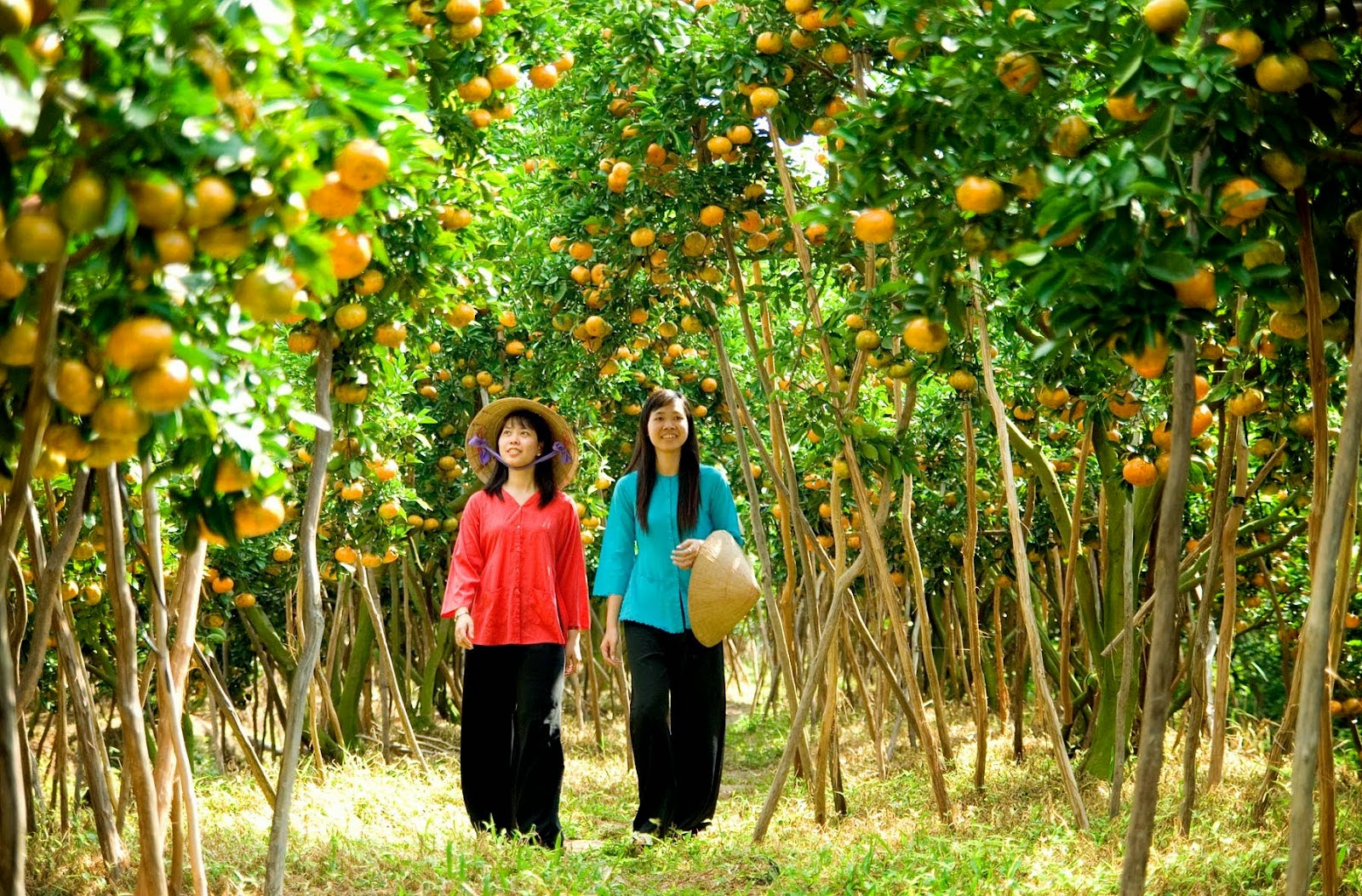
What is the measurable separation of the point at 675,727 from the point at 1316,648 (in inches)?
103

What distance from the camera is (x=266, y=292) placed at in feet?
4.51

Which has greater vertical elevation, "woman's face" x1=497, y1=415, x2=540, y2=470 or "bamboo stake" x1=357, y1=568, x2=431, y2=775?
"woman's face" x1=497, y1=415, x2=540, y2=470

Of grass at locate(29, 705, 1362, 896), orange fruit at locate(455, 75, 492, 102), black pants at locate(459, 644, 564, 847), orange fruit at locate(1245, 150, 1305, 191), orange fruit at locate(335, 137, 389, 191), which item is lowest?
grass at locate(29, 705, 1362, 896)

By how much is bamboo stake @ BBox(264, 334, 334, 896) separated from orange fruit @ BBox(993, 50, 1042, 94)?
161cm

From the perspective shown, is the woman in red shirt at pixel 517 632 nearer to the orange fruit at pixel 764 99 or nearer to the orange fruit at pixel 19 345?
the orange fruit at pixel 764 99

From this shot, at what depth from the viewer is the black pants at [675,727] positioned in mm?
4008

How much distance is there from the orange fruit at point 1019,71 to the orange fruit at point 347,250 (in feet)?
3.43

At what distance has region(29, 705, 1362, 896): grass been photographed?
326 centimetres

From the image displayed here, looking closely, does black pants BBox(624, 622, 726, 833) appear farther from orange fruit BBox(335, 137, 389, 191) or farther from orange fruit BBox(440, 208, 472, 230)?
orange fruit BBox(335, 137, 389, 191)

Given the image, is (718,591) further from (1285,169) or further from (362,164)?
(362,164)

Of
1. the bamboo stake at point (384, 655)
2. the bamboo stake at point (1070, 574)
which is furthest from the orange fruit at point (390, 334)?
the bamboo stake at point (384, 655)

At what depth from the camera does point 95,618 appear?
4301 mm

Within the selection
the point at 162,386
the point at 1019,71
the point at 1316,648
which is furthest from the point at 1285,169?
the point at 162,386

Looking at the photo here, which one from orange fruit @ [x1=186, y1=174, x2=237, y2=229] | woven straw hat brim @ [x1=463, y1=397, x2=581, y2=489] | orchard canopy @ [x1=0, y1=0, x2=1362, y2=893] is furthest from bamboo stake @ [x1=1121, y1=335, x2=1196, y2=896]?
woven straw hat brim @ [x1=463, y1=397, x2=581, y2=489]
